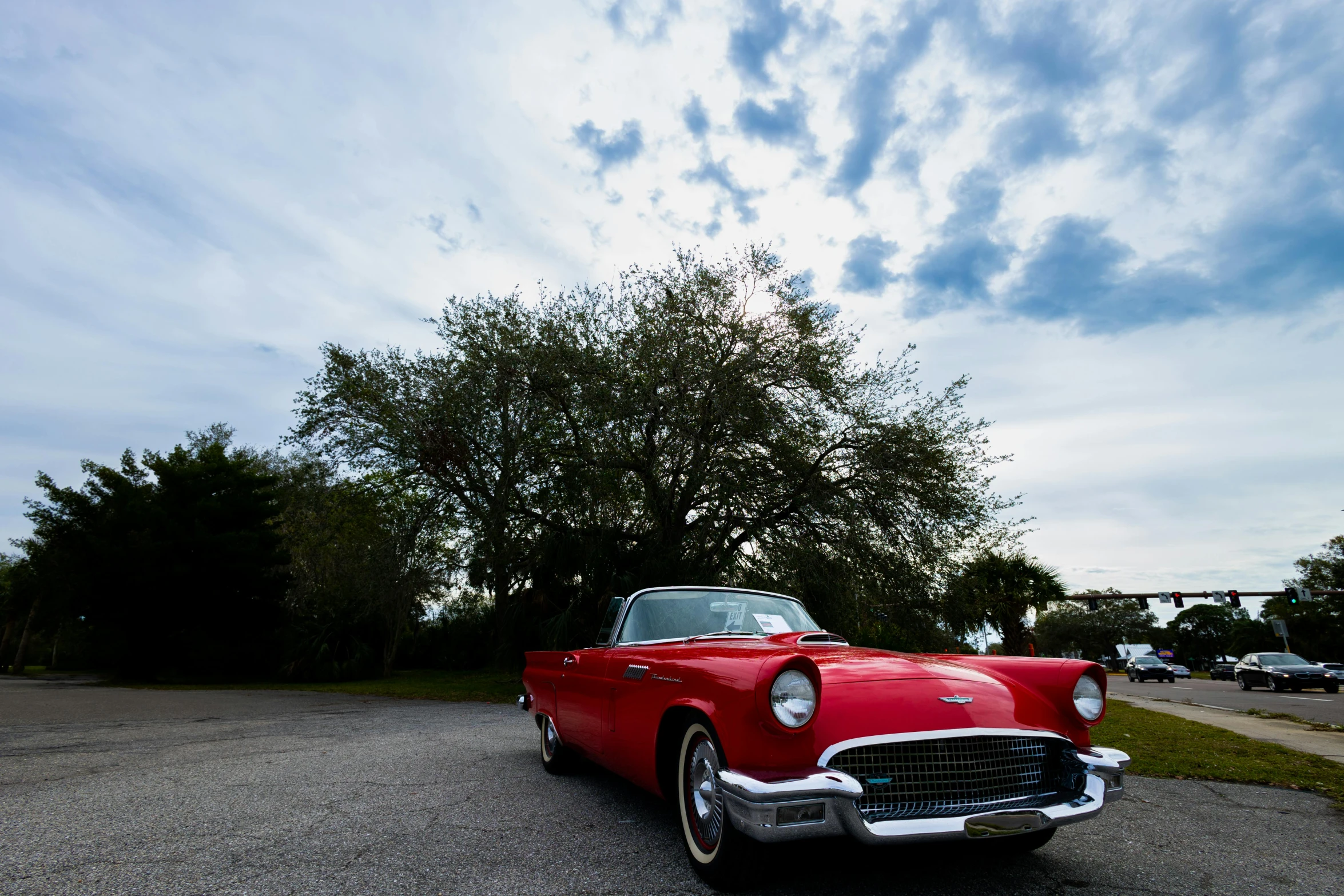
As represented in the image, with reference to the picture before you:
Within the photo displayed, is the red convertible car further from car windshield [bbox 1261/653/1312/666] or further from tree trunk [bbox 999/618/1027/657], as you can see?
tree trunk [bbox 999/618/1027/657]

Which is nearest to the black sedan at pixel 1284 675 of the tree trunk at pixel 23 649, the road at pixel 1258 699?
the road at pixel 1258 699

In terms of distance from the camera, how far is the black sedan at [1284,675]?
20.7 m

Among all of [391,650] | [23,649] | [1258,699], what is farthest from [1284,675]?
[23,649]

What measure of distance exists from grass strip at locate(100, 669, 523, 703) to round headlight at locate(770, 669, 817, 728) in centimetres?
1255

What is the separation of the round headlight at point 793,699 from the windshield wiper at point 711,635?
147 cm

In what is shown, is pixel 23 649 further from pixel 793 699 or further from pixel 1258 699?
pixel 1258 699

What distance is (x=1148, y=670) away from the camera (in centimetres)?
3438

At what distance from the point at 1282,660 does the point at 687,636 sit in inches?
1017

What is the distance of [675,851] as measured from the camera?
3.48m

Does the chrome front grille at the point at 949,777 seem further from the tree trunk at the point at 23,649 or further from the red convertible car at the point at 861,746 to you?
the tree trunk at the point at 23,649

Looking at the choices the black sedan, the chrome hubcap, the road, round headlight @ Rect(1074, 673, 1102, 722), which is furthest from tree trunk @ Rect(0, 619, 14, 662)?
the black sedan

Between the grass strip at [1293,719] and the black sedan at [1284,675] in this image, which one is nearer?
the grass strip at [1293,719]

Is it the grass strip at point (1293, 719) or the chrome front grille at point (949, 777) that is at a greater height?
the chrome front grille at point (949, 777)

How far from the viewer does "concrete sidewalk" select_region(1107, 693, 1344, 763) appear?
762 centimetres
